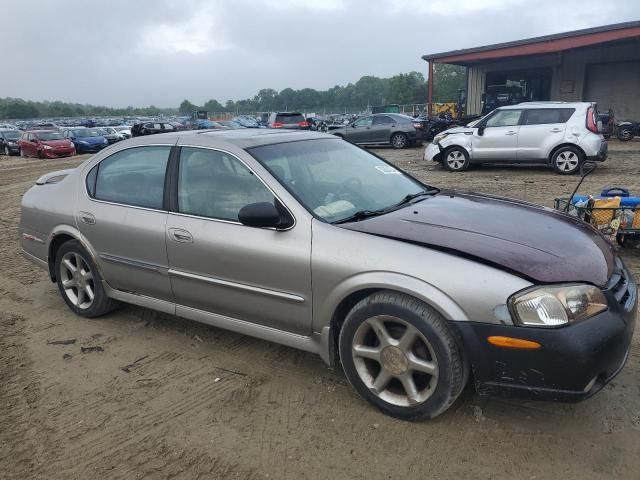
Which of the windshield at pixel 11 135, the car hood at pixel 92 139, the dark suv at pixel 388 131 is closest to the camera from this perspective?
the dark suv at pixel 388 131

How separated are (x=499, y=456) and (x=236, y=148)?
7.90 ft

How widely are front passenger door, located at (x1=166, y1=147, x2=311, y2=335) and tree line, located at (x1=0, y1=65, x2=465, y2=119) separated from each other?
79307mm

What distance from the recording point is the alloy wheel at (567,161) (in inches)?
464

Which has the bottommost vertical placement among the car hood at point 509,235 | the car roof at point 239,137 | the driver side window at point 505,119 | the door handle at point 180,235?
the door handle at point 180,235

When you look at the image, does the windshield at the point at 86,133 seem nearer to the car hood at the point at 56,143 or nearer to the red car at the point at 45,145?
the red car at the point at 45,145

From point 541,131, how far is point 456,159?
2129 mm

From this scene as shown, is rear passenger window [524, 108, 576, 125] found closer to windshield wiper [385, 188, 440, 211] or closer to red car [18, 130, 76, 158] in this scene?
windshield wiper [385, 188, 440, 211]

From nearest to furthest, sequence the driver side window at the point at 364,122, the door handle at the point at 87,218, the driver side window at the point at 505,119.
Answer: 1. the door handle at the point at 87,218
2. the driver side window at the point at 505,119
3. the driver side window at the point at 364,122

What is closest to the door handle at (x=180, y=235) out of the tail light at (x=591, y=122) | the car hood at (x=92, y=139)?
the tail light at (x=591, y=122)

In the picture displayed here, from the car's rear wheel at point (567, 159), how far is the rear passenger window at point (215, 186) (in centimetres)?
1029

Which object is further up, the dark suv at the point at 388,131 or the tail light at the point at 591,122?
the tail light at the point at 591,122

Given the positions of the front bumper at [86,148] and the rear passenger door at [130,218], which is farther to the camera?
the front bumper at [86,148]

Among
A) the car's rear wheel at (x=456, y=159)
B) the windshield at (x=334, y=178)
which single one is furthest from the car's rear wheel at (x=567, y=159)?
the windshield at (x=334, y=178)

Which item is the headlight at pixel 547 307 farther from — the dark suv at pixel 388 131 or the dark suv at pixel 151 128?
the dark suv at pixel 151 128
